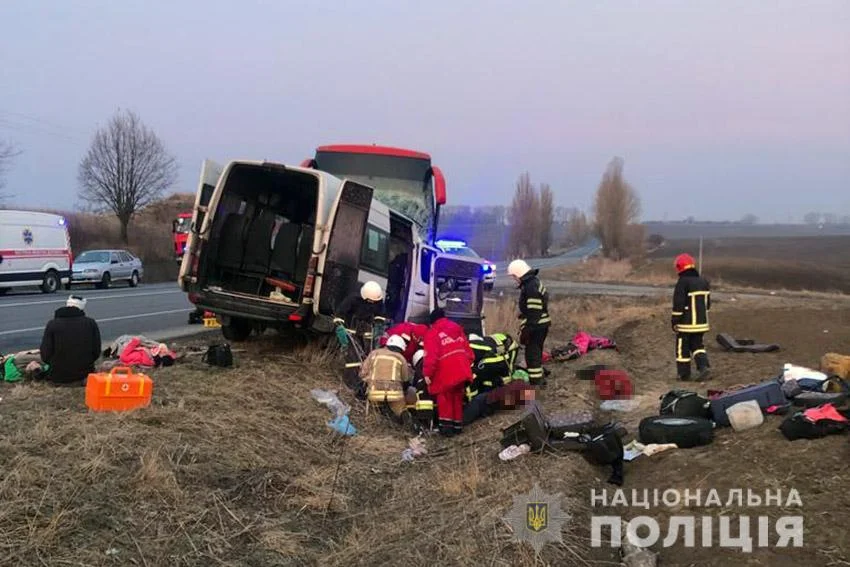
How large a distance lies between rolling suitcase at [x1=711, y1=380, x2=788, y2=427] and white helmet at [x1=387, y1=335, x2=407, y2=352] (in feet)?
10.5

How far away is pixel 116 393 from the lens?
5.86 m

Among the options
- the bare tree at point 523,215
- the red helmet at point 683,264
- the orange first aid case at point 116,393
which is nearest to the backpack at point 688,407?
the red helmet at point 683,264

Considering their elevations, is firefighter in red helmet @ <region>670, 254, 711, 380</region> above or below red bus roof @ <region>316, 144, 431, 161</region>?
below

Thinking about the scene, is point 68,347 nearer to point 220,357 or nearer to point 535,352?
point 220,357

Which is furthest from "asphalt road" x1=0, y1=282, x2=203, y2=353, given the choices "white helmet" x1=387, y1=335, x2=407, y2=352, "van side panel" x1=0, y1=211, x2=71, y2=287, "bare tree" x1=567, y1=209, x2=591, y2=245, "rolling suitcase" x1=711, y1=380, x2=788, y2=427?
"bare tree" x1=567, y1=209, x2=591, y2=245

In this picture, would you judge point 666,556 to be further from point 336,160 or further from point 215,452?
point 336,160

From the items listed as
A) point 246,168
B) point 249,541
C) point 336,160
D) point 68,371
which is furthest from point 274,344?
point 249,541

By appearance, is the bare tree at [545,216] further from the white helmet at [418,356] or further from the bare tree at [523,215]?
the white helmet at [418,356]

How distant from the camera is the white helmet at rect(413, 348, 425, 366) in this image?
25.6 feet

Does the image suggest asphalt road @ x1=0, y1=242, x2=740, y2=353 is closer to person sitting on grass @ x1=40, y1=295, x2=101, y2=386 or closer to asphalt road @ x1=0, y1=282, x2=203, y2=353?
asphalt road @ x1=0, y1=282, x2=203, y2=353

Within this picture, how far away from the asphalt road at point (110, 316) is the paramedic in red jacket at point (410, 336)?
6.18m

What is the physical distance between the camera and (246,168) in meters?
9.05

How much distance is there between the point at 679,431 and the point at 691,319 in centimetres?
385

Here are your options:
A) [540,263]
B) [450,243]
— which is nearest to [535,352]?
[450,243]
